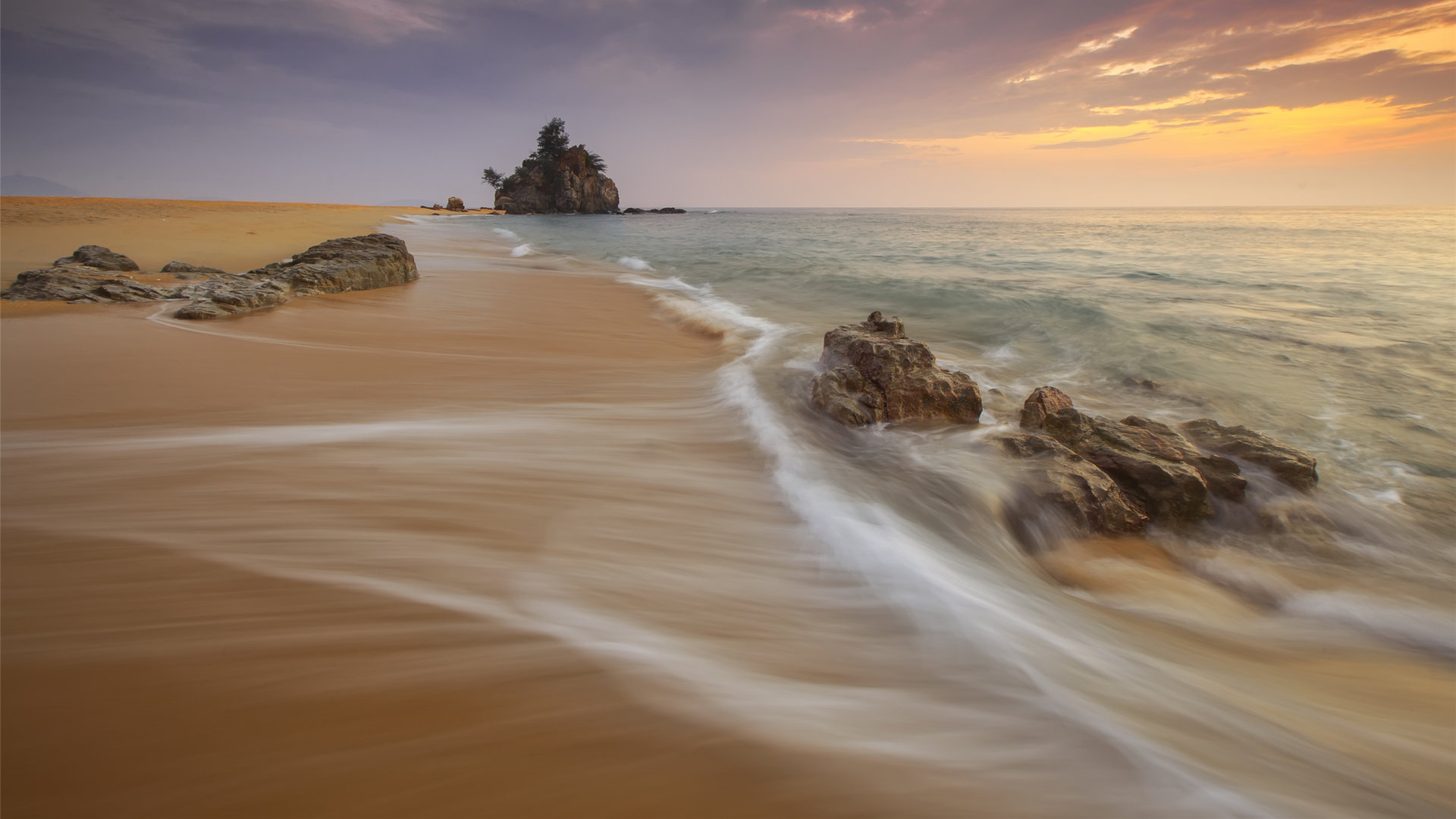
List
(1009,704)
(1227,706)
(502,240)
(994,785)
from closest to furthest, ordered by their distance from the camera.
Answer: (994,785), (1009,704), (1227,706), (502,240)

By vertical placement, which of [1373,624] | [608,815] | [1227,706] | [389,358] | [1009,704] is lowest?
[1373,624]

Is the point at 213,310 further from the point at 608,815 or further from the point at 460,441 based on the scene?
the point at 608,815

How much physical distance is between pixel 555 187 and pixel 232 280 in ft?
247

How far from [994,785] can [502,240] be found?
24003mm

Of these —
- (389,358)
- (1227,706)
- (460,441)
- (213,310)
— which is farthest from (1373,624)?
(213,310)

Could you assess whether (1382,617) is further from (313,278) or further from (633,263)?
(633,263)

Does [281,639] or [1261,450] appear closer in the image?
[281,639]

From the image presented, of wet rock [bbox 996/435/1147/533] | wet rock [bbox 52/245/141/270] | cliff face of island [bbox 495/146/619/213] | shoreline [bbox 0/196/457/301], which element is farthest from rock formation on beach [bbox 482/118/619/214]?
wet rock [bbox 996/435/1147/533]

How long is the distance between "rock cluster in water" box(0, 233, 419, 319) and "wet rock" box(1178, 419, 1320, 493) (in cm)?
835

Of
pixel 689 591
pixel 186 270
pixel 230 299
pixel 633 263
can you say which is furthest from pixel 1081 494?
pixel 633 263

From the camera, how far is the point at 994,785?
1346mm

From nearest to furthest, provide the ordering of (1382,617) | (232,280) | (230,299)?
(1382,617) < (230,299) < (232,280)

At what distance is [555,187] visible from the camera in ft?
245

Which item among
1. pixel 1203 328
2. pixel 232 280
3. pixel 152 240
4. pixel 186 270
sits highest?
pixel 152 240
